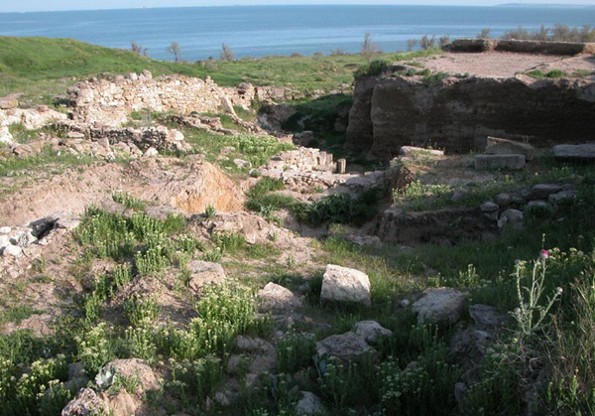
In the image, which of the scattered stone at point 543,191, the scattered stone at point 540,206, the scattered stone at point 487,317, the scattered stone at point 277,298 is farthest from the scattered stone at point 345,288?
the scattered stone at point 543,191

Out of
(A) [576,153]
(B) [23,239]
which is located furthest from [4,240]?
(A) [576,153]

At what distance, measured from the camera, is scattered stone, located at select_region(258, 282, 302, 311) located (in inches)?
266

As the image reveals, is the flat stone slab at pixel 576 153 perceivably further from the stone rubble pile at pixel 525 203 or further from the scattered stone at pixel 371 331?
the scattered stone at pixel 371 331

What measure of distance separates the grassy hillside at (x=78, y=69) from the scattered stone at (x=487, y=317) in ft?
53.3

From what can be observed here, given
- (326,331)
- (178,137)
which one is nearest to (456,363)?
(326,331)

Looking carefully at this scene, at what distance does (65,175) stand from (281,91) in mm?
15778

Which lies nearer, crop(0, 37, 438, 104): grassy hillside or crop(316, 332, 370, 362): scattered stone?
crop(316, 332, 370, 362): scattered stone

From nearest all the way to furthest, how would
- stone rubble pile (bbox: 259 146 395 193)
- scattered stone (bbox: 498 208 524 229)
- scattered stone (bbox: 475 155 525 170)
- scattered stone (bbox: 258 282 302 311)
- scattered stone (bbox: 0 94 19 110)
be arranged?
1. scattered stone (bbox: 258 282 302 311)
2. scattered stone (bbox: 498 208 524 229)
3. scattered stone (bbox: 475 155 525 170)
4. stone rubble pile (bbox: 259 146 395 193)
5. scattered stone (bbox: 0 94 19 110)

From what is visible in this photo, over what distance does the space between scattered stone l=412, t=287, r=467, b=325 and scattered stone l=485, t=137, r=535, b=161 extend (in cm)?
781

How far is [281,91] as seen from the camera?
1016 inches

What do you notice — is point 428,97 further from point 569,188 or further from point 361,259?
point 361,259

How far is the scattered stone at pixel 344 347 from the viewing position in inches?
208

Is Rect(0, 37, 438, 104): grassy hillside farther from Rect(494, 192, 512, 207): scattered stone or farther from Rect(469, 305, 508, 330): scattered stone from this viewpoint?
Rect(469, 305, 508, 330): scattered stone

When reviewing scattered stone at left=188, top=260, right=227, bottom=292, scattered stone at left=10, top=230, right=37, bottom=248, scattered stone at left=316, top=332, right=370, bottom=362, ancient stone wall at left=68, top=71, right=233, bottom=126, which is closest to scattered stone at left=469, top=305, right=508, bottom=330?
scattered stone at left=316, top=332, right=370, bottom=362
